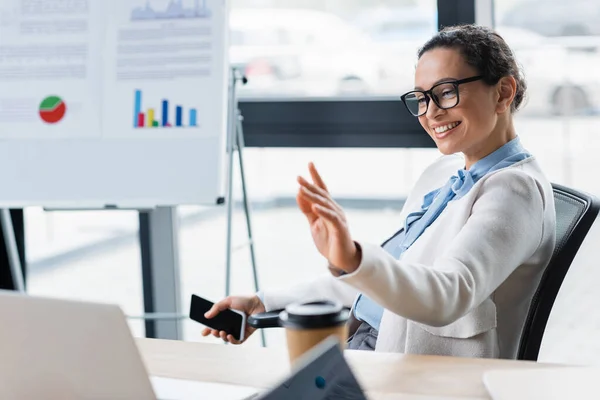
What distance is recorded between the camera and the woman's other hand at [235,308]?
1.64 m

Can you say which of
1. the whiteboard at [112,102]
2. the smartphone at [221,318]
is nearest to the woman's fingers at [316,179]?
the smartphone at [221,318]

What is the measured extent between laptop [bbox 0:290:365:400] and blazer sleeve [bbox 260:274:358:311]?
33.2 inches

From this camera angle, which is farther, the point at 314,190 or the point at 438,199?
the point at 438,199

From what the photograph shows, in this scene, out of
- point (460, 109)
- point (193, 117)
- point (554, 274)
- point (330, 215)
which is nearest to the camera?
point (330, 215)

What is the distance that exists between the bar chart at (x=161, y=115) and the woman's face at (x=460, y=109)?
1089 millimetres

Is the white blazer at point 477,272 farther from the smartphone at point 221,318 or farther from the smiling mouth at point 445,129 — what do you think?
the smartphone at point 221,318

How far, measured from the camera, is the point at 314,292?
74.3 inches

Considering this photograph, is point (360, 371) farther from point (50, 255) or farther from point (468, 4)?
point (50, 255)

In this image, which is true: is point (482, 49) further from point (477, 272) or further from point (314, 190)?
point (314, 190)

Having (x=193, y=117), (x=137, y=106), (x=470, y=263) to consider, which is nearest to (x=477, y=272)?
(x=470, y=263)

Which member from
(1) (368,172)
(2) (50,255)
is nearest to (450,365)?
(1) (368,172)

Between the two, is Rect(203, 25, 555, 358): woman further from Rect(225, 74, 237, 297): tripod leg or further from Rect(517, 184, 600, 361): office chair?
Rect(225, 74, 237, 297): tripod leg

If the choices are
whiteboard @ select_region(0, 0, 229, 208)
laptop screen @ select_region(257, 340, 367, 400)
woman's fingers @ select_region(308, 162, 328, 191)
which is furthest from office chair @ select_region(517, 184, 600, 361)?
whiteboard @ select_region(0, 0, 229, 208)

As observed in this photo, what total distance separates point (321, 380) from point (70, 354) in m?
0.31
